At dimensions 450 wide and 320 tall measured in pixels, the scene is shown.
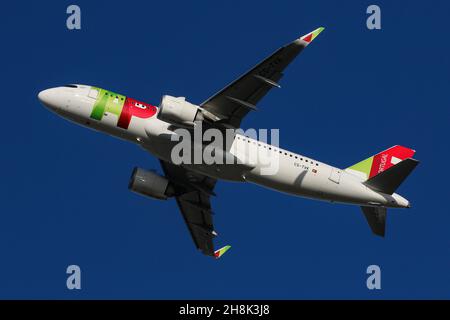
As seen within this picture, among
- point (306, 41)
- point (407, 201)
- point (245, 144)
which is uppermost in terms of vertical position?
point (306, 41)

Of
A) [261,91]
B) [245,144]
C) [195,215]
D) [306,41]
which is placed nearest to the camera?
[306,41]

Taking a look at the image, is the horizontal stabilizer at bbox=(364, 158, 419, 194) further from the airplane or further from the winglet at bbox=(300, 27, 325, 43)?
the winglet at bbox=(300, 27, 325, 43)

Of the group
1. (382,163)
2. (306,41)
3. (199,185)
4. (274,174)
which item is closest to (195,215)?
(199,185)

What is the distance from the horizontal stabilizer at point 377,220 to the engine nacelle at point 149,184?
1637cm

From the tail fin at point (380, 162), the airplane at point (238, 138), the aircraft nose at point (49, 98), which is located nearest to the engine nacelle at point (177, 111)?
the airplane at point (238, 138)

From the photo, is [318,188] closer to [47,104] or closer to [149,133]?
[149,133]

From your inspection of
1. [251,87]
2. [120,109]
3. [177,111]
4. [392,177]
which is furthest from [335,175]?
[120,109]

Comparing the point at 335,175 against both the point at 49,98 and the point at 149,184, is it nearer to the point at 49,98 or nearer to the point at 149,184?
the point at 149,184

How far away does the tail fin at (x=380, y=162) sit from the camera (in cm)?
6284

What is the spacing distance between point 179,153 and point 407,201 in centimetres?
1746

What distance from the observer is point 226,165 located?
5834 cm

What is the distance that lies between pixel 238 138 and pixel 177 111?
5538 millimetres

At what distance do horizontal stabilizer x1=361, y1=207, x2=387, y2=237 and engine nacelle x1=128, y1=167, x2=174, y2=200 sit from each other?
1637 cm

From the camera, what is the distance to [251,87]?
182ft
